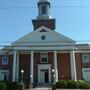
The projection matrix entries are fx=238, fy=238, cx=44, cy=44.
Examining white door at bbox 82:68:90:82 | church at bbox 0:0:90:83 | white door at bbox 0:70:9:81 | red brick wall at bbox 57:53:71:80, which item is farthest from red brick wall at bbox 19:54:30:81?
white door at bbox 82:68:90:82

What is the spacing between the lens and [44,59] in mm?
40688

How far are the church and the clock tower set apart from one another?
4605 millimetres

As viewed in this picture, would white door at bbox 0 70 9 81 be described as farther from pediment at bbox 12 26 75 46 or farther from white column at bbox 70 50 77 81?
white column at bbox 70 50 77 81

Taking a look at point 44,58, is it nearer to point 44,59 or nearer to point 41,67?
point 44,59

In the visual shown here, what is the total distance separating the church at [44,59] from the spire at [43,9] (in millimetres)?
5586

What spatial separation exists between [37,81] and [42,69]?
2335 mm

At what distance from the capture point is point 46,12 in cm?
4688

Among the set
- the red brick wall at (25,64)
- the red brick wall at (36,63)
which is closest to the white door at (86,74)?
the red brick wall at (36,63)

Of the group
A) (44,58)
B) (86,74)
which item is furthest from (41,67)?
(86,74)

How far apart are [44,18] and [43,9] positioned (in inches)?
84.5

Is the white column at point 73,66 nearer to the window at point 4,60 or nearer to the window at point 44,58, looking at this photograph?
the window at point 44,58

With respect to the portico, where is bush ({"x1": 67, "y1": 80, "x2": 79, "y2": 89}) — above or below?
below

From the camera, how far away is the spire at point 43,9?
46.5 meters

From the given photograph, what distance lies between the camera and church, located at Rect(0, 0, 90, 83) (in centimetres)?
3853
